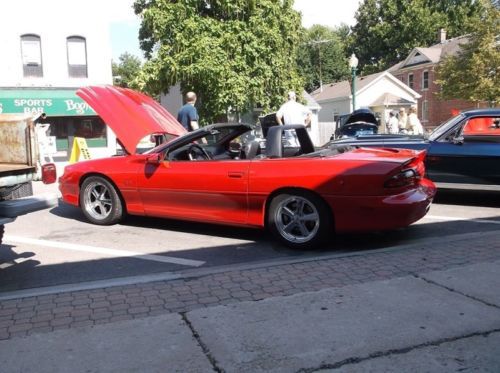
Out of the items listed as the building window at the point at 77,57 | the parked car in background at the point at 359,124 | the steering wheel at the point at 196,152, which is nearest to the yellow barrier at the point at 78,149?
the parked car in background at the point at 359,124

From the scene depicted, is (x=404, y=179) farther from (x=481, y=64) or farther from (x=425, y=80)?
(x=425, y=80)

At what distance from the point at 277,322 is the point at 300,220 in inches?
79.2

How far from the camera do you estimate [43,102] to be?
21500 millimetres

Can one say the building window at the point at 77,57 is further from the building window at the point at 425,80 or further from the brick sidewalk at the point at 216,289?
the building window at the point at 425,80

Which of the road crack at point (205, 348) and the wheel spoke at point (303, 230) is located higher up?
the wheel spoke at point (303, 230)

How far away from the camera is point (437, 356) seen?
299 cm

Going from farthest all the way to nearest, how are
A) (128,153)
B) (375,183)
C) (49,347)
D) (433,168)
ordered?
(433,168)
(128,153)
(375,183)
(49,347)

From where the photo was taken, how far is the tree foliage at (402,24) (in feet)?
192

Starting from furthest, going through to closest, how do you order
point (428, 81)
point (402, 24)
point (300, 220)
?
point (402, 24), point (428, 81), point (300, 220)

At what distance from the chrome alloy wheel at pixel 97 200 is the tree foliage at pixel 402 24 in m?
58.6

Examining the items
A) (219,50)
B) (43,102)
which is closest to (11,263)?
(219,50)

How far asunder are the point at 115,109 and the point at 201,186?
1985 mm

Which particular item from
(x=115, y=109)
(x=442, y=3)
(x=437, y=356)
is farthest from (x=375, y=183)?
(x=442, y=3)

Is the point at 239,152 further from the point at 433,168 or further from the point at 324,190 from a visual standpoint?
the point at 433,168
